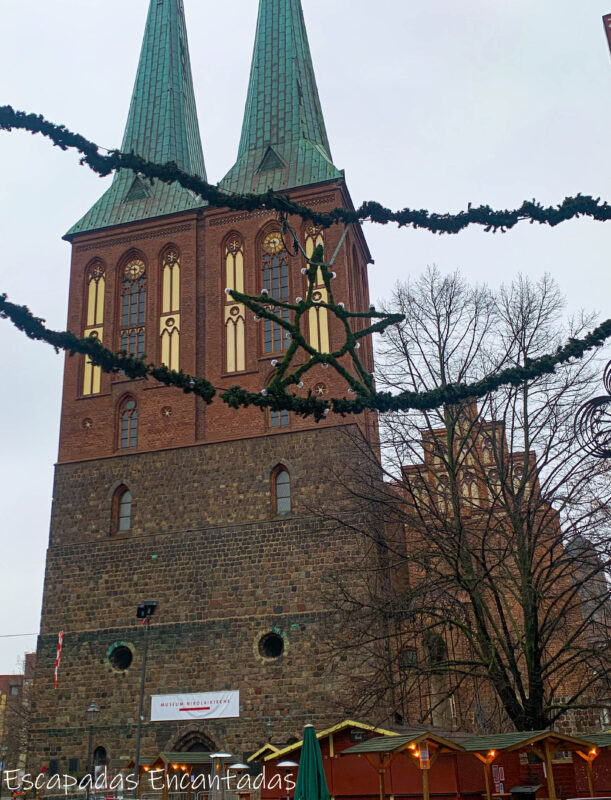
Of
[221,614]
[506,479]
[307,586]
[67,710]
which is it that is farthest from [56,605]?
[506,479]

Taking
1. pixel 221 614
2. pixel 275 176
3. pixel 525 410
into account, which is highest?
pixel 275 176

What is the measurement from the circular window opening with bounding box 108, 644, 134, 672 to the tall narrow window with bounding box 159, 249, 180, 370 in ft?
27.7

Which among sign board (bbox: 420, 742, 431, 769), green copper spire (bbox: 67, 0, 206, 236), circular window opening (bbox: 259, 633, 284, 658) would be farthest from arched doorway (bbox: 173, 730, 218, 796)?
green copper spire (bbox: 67, 0, 206, 236)

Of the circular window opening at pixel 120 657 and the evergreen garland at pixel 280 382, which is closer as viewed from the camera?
the evergreen garland at pixel 280 382

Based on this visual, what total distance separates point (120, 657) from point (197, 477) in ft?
17.7

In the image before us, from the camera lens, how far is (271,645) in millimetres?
23453

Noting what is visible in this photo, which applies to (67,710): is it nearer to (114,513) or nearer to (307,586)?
(114,513)

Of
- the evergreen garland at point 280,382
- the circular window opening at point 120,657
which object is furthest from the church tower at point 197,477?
the evergreen garland at point 280,382

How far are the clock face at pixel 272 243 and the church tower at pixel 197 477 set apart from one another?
2.0 inches

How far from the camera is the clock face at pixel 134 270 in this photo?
96.4 ft

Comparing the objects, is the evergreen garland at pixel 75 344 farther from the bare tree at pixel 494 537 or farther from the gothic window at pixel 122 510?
the gothic window at pixel 122 510

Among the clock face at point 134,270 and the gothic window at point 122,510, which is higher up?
the clock face at point 134,270

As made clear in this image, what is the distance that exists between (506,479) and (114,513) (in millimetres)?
13395

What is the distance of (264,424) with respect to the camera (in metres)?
26.0
